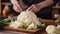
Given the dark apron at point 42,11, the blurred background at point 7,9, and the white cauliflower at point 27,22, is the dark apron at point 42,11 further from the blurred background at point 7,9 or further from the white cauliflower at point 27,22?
the blurred background at point 7,9

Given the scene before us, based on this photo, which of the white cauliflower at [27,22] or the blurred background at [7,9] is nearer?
the white cauliflower at [27,22]

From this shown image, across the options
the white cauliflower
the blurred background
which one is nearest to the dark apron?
the white cauliflower

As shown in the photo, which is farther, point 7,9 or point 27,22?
point 7,9

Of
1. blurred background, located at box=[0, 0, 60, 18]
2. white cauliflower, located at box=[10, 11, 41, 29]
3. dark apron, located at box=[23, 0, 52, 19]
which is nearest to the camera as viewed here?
white cauliflower, located at box=[10, 11, 41, 29]

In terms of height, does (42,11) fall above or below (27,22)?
above

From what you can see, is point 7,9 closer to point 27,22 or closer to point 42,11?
point 42,11

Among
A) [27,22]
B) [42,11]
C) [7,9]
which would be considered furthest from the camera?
[7,9]

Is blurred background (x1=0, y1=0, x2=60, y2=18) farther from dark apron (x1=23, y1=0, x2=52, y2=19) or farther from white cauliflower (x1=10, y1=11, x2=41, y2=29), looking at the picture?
white cauliflower (x1=10, y1=11, x2=41, y2=29)

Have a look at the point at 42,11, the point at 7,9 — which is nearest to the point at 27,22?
the point at 42,11

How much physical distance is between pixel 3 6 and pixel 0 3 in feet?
0.36

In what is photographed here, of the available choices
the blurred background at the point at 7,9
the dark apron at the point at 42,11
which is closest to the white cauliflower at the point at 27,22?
the dark apron at the point at 42,11

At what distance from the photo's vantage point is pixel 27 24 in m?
1.28

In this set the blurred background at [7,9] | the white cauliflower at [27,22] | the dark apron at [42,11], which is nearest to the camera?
the white cauliflower at [27,22]

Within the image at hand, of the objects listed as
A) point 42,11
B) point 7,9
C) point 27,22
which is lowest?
point 27,22
